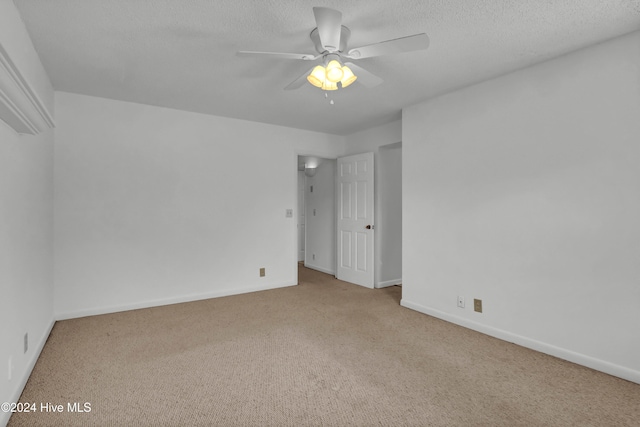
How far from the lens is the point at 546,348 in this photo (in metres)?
2.49

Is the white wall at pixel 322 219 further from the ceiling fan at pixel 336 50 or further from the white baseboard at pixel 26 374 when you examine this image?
the white baseboard at pixel 26 374

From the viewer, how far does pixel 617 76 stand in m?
2.17

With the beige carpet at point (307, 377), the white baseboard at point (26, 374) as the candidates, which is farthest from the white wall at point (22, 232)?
the beige carpet at point (307, 377)

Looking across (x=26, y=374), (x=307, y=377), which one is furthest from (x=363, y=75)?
(x=26, y=374)

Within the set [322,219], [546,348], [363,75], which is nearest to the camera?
[363,75]

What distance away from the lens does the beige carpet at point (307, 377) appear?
173 centimetres

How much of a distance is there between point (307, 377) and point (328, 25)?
2153mm

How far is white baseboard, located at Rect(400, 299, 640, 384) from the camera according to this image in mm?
2131

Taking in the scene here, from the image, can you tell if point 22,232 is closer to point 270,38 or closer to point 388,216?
point 270,38

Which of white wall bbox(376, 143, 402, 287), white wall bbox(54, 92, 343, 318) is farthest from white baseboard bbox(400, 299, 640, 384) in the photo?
white wall bbox(54, 92, 343, 318)

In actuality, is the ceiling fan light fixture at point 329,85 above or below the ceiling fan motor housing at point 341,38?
below

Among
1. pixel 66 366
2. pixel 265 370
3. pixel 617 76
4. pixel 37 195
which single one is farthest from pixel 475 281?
pixel 37 195

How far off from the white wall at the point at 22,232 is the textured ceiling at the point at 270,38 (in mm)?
231

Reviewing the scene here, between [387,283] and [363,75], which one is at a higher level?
[363,75]
